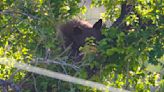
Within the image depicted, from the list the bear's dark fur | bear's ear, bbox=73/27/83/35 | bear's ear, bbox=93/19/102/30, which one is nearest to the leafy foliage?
bear's ear, bbox=93/19/102/30

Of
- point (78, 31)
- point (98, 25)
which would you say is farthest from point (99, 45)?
point (78, 31)

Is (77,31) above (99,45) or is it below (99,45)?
above

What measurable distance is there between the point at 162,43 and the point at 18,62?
1800 millimetres

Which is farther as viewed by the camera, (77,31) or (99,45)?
(77,31)

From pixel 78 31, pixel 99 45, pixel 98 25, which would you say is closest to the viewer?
pixel 99 45

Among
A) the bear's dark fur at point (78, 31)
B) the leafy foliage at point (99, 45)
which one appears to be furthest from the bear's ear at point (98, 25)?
the leafy foliage at point (99, 45)

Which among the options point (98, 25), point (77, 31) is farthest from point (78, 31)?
point (98, 25)

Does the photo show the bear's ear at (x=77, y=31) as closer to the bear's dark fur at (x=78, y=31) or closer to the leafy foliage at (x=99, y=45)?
the bear's dark fur at (x=78, y=31)

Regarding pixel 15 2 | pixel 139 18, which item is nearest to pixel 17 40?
pixel 15 2

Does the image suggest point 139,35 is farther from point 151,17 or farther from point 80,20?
point 80,20

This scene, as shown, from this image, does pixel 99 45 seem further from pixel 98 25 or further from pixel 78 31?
pixel 78 31

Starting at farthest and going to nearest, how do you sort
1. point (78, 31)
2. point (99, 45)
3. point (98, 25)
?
1. point (78, 31)
2. point (98, 25)
3. point (99, 45)

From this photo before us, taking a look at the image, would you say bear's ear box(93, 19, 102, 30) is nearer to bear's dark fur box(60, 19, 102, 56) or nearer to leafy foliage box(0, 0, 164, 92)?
bear's dark fur box(60, 19, 102, 56)

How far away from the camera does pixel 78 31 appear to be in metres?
6.93
